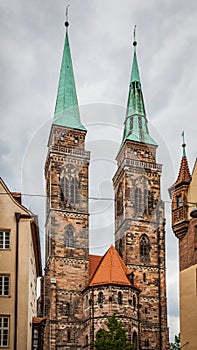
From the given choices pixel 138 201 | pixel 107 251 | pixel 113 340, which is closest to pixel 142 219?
pixel 138 201

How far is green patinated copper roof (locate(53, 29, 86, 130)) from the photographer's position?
7562 cm

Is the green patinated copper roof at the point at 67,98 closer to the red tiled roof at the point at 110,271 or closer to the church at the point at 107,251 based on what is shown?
the church at the point at 107,251

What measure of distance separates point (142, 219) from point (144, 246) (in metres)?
3.06

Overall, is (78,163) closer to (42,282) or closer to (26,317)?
(42,282)

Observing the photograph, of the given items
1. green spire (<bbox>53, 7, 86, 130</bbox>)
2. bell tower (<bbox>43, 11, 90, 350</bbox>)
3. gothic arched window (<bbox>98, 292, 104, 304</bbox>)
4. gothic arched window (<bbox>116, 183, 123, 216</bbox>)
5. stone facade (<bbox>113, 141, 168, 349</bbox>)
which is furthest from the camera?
green spire (<bbox>53, 7, 86, 130</bbox>)

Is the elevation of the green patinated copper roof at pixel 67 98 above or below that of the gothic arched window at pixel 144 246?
above

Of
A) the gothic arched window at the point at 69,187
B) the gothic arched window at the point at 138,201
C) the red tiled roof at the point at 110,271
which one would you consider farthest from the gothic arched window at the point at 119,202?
the red tiled roof at the point at 110,271

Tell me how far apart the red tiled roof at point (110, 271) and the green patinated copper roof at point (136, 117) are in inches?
609

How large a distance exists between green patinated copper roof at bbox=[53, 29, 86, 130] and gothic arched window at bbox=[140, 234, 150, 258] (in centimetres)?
1510

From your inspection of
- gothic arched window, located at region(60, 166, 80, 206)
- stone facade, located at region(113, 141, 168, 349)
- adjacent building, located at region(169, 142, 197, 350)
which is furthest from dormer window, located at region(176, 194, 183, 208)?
gothic arched window, located at region(60, 166, 80, 206)

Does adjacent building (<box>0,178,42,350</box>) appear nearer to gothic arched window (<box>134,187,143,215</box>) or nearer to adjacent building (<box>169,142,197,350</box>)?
adjacent building (<box>169,142,197,350</box>)

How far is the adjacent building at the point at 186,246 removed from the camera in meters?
25.5

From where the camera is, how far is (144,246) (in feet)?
230

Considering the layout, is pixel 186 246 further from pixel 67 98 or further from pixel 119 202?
pixel 67 98
